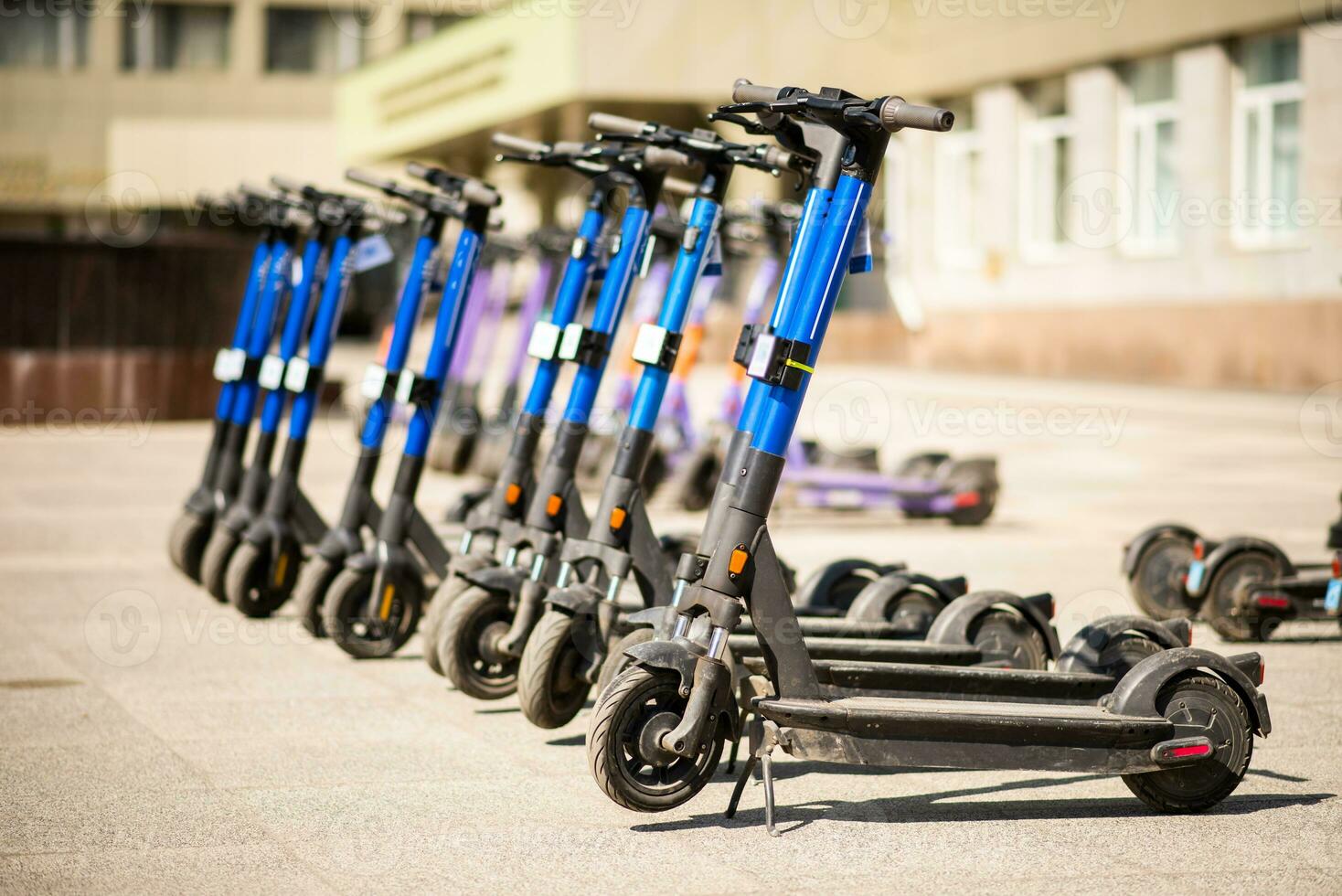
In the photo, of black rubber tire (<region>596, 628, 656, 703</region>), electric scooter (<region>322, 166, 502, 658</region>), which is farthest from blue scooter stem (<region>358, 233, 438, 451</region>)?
black rubber tire (<region>596, 628, 656, 703</region>)

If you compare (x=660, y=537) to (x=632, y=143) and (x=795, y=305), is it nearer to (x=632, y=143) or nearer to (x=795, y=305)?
(x=632, y=143)

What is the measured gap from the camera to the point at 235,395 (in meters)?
10.3

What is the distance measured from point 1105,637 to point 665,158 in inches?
96.5

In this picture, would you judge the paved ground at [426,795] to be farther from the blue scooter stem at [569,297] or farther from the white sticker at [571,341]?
the white sticker at [571,341]

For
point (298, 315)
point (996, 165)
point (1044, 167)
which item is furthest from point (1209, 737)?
point (996, 165)

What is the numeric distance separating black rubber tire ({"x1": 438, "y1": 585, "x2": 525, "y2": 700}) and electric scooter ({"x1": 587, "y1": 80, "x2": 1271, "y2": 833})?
1615 mm

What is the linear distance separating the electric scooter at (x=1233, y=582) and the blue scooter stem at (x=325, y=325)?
4.05 metres

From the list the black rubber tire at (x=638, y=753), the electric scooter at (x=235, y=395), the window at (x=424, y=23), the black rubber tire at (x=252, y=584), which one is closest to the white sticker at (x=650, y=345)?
the black rubber tire at (x=638, y=753)

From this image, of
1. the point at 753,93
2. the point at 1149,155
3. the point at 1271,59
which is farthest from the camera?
the point at 1149,155

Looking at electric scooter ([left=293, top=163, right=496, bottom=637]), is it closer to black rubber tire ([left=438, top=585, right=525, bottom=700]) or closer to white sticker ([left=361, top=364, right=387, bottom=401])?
white sticker ([left=361, top=364, right=387, bottom=401])

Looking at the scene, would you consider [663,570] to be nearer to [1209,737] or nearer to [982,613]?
[982,613]

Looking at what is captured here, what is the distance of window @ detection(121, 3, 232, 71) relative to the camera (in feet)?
204

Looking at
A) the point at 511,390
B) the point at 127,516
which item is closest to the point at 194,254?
the point at 511,390

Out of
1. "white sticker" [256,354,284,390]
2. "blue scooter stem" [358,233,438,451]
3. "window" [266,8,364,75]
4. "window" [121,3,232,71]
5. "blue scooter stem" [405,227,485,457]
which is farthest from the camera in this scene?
"window" [266,8,364,75]
